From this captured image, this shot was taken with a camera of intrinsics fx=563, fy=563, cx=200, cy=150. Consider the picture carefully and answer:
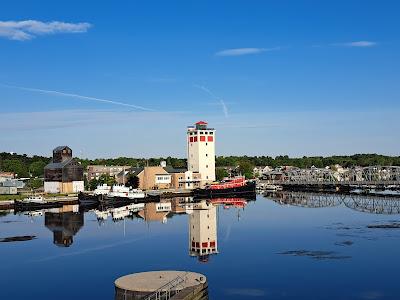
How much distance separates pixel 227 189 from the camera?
110875 mm

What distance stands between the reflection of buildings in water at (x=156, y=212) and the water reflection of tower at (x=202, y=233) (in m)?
3.18

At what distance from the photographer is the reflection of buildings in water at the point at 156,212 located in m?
65.8

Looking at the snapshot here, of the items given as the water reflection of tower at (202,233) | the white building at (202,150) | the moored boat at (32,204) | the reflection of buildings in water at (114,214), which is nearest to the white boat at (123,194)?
the reflection of buildings in water at (114,214)

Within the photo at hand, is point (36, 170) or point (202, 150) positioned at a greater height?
point (202, 150)

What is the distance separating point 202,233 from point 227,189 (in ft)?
198

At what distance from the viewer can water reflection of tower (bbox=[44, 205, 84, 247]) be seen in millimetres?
47812

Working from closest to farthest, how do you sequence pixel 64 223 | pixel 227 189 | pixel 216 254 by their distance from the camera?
pixel 216 254
pixel 64 223
pixel 227 189

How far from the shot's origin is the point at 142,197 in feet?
311

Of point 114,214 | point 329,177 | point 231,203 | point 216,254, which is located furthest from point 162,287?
point 329,177

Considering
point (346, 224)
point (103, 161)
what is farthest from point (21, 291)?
point (103, 161)

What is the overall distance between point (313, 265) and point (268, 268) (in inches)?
117

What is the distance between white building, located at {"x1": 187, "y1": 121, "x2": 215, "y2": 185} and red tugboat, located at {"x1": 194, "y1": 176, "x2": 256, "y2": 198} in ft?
19.4

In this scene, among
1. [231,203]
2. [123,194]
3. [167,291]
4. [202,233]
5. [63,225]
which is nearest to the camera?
[167,291]

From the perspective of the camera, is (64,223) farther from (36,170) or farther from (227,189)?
(36,170)
